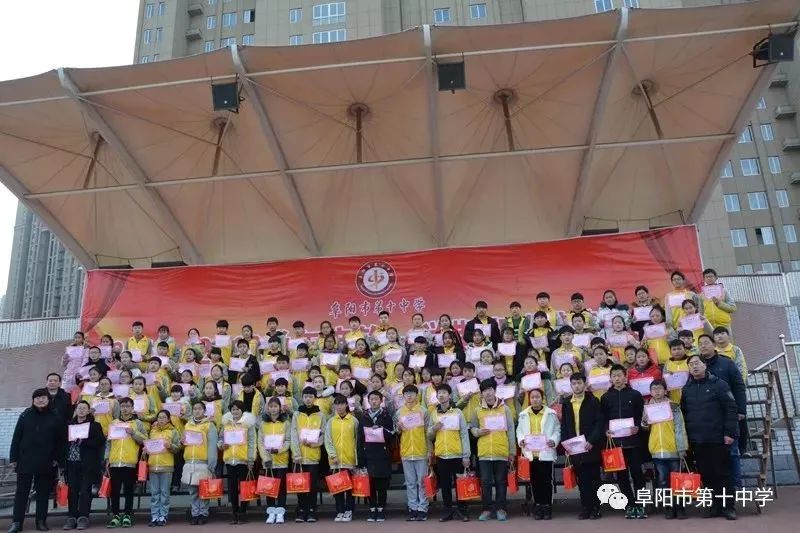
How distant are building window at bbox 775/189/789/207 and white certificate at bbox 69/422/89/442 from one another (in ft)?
158

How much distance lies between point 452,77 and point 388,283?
4.32m

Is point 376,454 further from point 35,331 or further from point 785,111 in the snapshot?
point 785,111

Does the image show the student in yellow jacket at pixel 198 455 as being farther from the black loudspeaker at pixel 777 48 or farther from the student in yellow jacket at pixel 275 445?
the black loudspeaker at pixel 777 48

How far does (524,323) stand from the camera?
9.15 metres

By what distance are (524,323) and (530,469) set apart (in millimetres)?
2663

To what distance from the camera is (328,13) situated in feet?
112

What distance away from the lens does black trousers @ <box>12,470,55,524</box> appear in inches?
292

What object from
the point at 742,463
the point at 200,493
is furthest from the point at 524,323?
the point at 200,493

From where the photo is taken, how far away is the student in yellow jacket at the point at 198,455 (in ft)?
24.8

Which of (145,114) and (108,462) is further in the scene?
(145,114)

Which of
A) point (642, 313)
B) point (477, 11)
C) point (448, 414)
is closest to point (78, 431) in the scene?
point (448, 414)

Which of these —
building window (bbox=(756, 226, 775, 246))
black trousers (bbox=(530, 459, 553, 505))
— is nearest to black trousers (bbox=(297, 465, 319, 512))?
black trousers (bbox=(530, 459, 553, 505))

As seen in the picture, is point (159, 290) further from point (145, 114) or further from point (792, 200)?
point (792, 200)

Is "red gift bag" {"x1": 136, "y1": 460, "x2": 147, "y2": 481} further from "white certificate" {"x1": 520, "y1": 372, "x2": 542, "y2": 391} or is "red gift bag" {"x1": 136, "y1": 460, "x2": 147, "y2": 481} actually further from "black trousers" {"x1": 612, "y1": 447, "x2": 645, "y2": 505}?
"black trousers" {"x1": 612, "y1": 447, "x2": 645, "y2": 505}
